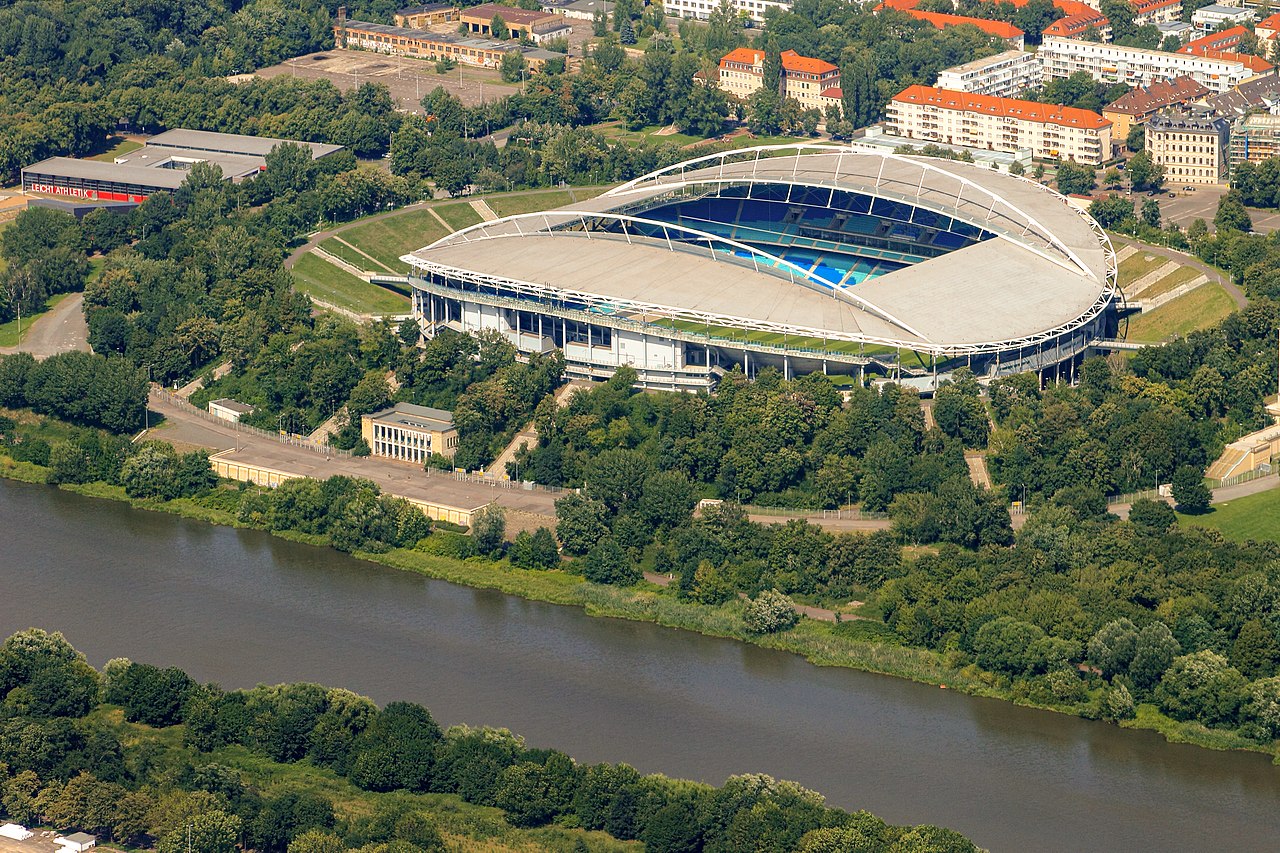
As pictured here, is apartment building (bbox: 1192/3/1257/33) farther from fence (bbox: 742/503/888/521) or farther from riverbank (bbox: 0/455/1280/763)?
riverbank (bbox: 0/455/1280/763)

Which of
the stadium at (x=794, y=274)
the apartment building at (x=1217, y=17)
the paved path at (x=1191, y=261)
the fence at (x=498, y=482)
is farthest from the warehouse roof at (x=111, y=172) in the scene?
the apartment building at (x=1217, y=17)

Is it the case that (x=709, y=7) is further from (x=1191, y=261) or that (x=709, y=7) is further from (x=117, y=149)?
(x=1191, y=261)

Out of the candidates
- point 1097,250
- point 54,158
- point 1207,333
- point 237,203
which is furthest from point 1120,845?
point 54,158

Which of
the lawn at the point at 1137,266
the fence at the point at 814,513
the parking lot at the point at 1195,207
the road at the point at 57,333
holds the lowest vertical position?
the road at the point at 57,333

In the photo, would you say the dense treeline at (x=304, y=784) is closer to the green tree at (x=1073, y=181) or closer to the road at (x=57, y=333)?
the road at (x=57, y=333)

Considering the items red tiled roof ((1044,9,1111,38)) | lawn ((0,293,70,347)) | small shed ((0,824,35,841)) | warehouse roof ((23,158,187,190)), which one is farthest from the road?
red tiled roof ((1044,9,1111,38))
